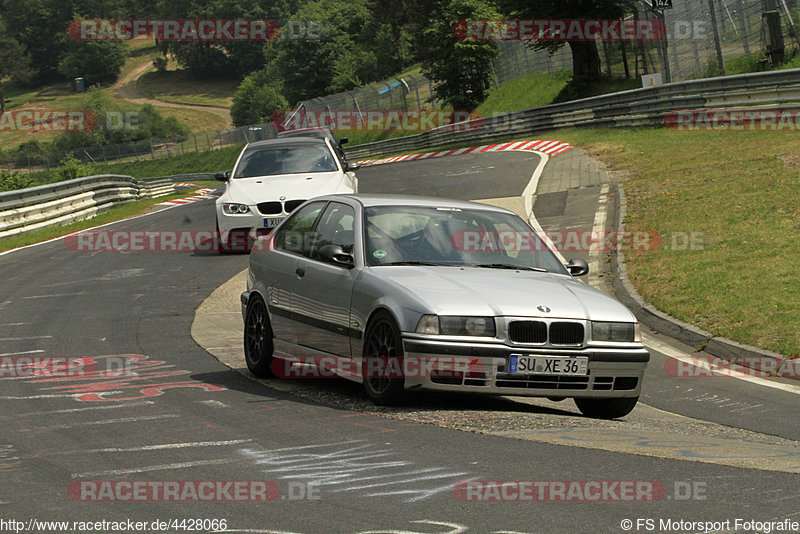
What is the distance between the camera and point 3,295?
48.1ft

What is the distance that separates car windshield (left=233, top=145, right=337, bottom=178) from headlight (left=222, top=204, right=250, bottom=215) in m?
0.76

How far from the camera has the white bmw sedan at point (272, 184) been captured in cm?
1698

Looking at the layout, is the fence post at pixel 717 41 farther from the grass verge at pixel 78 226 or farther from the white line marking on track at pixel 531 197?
the grass verge at pixel 78 226

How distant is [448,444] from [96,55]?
171425 mm

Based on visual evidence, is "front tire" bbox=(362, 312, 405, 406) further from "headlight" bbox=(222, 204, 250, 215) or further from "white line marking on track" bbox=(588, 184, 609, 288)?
"headlight" bbox=(222, 204, 250, 215)

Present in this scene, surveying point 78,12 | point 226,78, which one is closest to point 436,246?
point 226,78

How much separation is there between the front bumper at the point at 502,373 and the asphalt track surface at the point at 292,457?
1.06 ft

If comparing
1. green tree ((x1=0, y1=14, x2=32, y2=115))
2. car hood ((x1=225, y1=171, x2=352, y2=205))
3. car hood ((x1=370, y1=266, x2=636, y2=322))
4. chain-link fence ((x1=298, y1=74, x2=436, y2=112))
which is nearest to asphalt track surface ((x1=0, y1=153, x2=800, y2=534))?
car hood ((x1=370, y1=266, x2=636, y2=322))

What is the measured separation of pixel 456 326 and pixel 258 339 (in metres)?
2.61

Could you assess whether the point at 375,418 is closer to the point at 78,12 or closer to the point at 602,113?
the point at 602,113

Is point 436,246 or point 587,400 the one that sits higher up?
point 436,246

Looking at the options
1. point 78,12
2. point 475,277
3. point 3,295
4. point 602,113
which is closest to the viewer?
point 475,277

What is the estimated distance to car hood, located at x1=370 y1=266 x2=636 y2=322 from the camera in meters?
6.88

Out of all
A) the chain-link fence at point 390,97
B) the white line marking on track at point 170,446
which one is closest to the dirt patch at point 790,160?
the white line marking on track at point 170,446
